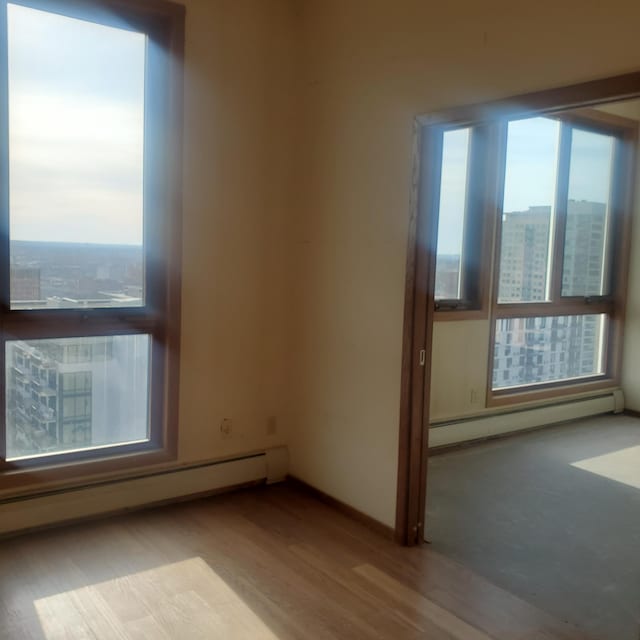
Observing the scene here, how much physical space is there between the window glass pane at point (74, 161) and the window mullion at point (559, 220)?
3.65 meters

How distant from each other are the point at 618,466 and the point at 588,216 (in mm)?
2413

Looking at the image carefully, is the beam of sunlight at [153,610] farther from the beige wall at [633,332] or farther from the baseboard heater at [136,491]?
the beige wall at [633,332]

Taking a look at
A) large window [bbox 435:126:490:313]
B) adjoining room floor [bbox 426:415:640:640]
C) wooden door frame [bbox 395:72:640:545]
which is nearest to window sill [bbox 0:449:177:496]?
wooden door frame [bbox 395:72:640:545]

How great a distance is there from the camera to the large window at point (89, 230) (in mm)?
3131

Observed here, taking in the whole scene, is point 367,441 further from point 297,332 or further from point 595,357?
point 595,357

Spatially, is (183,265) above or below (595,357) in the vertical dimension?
above

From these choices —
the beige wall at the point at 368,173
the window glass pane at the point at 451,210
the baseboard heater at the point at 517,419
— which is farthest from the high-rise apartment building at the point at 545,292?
the beige wall at the point at 368,173

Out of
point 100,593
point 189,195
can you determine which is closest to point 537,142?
point 189,195

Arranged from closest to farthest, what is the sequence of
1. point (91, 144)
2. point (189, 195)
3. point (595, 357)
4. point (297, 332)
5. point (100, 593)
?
point (100, 593) → point (91, 144) → point (189, 195) → point (297, 332) → point (595, 357)

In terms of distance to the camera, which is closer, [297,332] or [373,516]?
[373,516]

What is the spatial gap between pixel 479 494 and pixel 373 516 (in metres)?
0.87

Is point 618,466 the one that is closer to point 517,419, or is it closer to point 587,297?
point 517,419

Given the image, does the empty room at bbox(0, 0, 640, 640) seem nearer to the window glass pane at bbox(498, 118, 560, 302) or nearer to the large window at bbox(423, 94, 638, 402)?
the large window at bbox(423, 94, 638, 402)

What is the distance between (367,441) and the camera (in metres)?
3.48
